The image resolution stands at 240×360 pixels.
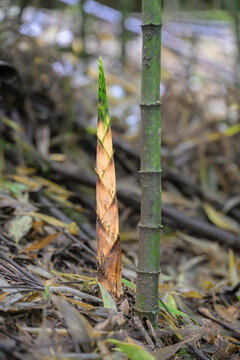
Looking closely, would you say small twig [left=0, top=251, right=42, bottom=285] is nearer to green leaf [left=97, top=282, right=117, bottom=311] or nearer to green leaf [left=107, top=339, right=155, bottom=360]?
green leaf [left=97, top=282, right=117, bottom=311]

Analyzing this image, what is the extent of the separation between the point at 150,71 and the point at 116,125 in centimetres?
245

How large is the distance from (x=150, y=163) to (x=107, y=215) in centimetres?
21

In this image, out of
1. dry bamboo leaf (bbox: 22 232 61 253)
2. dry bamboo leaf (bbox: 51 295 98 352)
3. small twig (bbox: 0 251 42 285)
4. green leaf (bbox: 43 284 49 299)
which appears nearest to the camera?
dry bamboo leaf (bbox: 51 295 98 352)

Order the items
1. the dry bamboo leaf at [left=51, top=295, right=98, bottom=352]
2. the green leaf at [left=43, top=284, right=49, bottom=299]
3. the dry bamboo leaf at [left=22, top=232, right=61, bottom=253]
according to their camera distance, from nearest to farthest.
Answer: the dry bamboo leaf at [left=51, top=295, right=98, bottom=352], the green leaf at [left=43, top=284, right=49, bottom=299], the dry bamboo leaf at [left=22, top=232, right=61, bottom=253]

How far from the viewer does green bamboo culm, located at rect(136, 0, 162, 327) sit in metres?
1.14

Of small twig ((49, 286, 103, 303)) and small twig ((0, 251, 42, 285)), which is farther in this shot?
small twig ((0, 251, 42, 285))

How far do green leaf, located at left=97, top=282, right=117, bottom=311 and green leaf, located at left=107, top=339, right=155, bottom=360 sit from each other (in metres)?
0.18

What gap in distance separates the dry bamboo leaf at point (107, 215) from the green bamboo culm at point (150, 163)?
83 millimetres

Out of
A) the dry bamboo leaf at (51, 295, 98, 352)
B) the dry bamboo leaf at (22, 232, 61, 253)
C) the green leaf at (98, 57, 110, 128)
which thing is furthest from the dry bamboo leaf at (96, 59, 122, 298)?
the dry bamboo leaf at (22, 232, 61, 253)

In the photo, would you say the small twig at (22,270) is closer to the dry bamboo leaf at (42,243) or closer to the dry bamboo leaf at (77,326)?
the dry bamboo leaf at (77,326)

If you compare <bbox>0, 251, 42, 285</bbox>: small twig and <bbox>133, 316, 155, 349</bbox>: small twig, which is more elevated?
<bbox>0, 251, 42, 285</bbox>: small twig

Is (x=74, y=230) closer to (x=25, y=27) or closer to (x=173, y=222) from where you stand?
(x=173, y=222)

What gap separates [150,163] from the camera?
1180 millimetres

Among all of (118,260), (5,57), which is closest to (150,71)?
(118,260)
